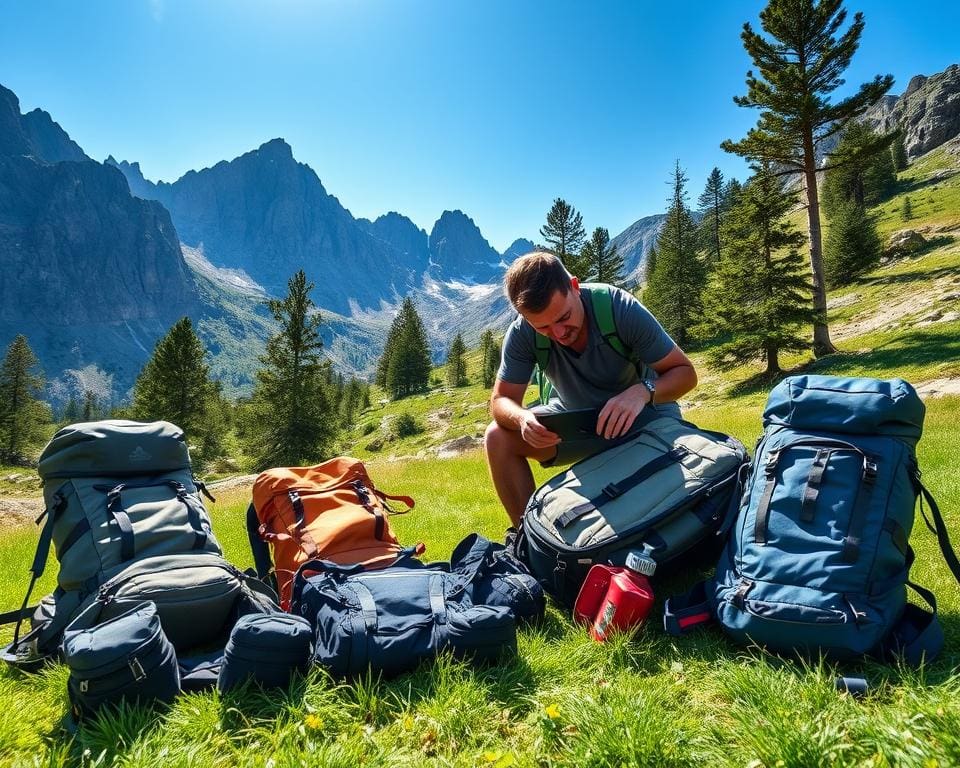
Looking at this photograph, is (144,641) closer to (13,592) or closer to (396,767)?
(396,767)

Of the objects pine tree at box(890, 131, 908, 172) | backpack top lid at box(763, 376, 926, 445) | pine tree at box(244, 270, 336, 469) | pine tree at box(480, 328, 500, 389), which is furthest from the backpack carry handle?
pine tree at box(890, 131, 908, 172)

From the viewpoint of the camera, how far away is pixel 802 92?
718 inches

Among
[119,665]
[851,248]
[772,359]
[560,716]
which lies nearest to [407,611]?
[560,716]

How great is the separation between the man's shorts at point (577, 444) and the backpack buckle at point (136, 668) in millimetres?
2803

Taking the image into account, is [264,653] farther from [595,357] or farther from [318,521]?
[595,357]

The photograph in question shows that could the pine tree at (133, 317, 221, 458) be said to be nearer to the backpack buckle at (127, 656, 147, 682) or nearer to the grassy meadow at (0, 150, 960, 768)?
the grassy meadow at (0, 150, 960, 768)

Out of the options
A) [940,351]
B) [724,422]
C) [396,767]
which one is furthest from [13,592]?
[940,351]

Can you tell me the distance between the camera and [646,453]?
356cm

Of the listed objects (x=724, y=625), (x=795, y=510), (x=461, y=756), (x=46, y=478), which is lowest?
(x=724, y=625)

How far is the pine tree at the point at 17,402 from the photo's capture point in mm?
43312

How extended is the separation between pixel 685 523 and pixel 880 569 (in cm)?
96

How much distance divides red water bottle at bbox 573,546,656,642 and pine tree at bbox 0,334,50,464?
181 feet

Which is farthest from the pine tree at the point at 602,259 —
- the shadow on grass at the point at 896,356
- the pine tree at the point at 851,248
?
the shadow on grass at the point at 896,356

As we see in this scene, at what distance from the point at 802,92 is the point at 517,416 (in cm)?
2117
